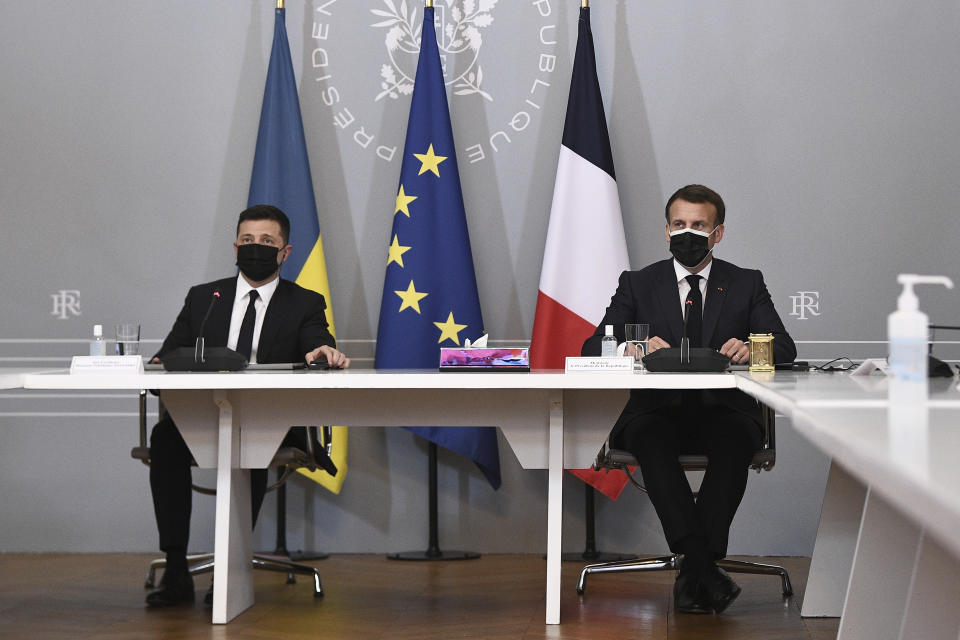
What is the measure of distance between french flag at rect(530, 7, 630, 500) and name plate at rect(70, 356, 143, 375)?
1.76 m

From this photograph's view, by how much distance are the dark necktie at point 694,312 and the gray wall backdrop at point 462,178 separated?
0.88 meters

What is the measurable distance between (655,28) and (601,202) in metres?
0.79

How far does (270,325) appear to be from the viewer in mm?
3410

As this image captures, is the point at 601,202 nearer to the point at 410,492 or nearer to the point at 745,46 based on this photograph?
the point at 745,46

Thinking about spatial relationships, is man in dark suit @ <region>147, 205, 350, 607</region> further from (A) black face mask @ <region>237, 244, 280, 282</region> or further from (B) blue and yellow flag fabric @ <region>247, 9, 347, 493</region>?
(B) blue and yellow flag fabric @ <region>247, 9, 347, 493</region>

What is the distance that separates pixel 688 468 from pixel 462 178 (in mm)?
1707

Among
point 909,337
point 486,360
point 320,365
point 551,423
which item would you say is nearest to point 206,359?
point 320,365

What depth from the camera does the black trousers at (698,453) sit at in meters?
2.85

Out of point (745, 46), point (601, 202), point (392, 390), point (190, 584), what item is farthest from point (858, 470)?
point (745, 46)

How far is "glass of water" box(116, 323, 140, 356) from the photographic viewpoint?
2.81 m

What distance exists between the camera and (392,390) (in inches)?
115

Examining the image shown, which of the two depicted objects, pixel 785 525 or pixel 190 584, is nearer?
pixel 190 584

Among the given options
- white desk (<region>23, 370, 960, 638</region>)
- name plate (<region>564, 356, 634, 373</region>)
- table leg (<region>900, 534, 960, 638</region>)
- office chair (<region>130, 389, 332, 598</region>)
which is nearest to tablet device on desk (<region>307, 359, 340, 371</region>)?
white desk (<region>23, 370, 960, 638</region>)

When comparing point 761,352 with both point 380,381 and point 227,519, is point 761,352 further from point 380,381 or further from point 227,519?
point 227,519
